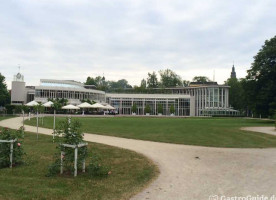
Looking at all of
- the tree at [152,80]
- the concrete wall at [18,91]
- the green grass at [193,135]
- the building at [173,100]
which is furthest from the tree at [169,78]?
the green grass at [193,135]

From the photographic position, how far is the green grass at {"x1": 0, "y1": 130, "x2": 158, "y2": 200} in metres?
6.18

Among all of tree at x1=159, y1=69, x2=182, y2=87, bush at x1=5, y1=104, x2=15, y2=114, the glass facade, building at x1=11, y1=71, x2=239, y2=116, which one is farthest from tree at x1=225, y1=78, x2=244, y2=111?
bush at x1=5, y1=104, x2=15, y2=114

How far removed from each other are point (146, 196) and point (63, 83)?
2671 inches

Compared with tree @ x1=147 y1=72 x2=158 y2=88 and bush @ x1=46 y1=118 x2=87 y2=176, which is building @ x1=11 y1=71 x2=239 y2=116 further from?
bush @ x1=46 y1=118 x2=87 y2=176

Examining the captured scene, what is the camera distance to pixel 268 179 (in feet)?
25.8

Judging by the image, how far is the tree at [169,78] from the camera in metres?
110

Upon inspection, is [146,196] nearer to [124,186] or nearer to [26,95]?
[124,186]

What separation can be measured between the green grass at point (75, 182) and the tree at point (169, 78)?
330 ft

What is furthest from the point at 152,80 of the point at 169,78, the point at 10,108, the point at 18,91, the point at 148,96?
the point at 10,108

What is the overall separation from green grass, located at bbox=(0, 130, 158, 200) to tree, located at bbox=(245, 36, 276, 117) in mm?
33700

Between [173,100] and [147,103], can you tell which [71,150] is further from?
[173,100]

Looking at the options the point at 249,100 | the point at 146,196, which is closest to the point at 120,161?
the point at 146,196

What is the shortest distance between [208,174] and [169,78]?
104181 millimetres

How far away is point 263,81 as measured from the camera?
4038 centimetres
